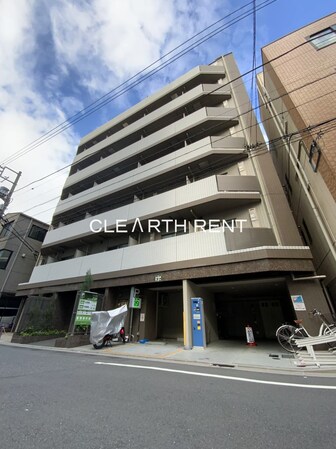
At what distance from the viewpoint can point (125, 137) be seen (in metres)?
18.4

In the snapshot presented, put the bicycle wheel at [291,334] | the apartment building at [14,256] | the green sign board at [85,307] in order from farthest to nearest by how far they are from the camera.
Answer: the apartment building at [14,256], the green sign board at [85,307], the bicycle wheel at [291,334]

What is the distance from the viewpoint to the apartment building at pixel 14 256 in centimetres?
1972

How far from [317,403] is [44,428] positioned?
3571mm

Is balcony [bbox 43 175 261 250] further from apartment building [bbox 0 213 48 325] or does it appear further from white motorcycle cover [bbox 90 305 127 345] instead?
apartment building [bbox 0 213 48 325]

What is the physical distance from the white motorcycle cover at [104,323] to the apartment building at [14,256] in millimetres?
14231

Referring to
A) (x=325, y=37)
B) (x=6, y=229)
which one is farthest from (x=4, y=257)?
(x=325, y=37)

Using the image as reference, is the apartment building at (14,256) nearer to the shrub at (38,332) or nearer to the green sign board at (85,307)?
the shrub at (38,332)

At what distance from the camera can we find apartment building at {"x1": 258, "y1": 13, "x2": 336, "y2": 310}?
27.6ft

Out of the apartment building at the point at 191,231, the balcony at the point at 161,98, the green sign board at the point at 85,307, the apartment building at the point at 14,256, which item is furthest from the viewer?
the apartment building at the point at 14,256

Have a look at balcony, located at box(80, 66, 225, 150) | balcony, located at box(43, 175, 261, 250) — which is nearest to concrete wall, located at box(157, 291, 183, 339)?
balcony, located at box(43, 175, 261, 250)

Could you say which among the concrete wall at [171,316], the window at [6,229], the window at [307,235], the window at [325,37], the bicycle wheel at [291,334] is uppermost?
the window at [325,37]

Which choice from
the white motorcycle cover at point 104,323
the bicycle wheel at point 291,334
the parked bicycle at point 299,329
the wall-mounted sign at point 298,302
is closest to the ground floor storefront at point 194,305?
the wall-mounted sign at point 298,302

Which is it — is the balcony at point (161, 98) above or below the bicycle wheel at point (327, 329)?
above

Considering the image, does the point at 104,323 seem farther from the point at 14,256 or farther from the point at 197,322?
the point at 14,256
